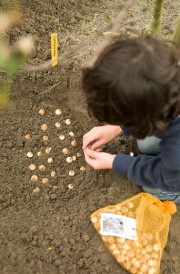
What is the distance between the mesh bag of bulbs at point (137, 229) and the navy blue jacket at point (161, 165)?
220 millimetres

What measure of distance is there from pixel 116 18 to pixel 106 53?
1403 mm

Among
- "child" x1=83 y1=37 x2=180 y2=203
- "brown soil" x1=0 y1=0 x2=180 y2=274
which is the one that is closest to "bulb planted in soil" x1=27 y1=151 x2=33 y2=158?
"brown soil" x1=0 y1=0 x2=180 y2=274

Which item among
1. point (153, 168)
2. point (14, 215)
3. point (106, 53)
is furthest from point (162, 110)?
point (14, 215)

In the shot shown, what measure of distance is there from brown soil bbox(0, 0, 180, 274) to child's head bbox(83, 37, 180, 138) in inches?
27.5

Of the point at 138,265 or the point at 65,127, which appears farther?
the point at 65,127

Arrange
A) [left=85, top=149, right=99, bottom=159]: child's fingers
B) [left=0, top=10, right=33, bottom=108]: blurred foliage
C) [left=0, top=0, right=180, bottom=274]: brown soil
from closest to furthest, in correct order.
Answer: [left=0, top=0, right=180, bottom=274]: brown soil → [left=85, top=149, right=99, bottom=159]: child's fingers → [left=0, top=10, right=33, bottom=108]: blurred foliage

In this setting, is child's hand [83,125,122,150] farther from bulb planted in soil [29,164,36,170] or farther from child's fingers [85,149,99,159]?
bulb planted in soil [29,164,36,170]

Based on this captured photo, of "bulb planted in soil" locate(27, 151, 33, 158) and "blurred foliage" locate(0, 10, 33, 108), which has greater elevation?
"blurred foliage" locate(0, 10, 33, 108)

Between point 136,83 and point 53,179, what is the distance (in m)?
0.90

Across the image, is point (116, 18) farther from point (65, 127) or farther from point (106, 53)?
point (106, 53)

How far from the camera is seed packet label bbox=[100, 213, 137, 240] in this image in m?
1.44

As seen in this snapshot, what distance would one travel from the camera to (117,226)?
1.47m

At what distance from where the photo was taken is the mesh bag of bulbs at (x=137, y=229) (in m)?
1.39

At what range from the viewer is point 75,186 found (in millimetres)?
1584
